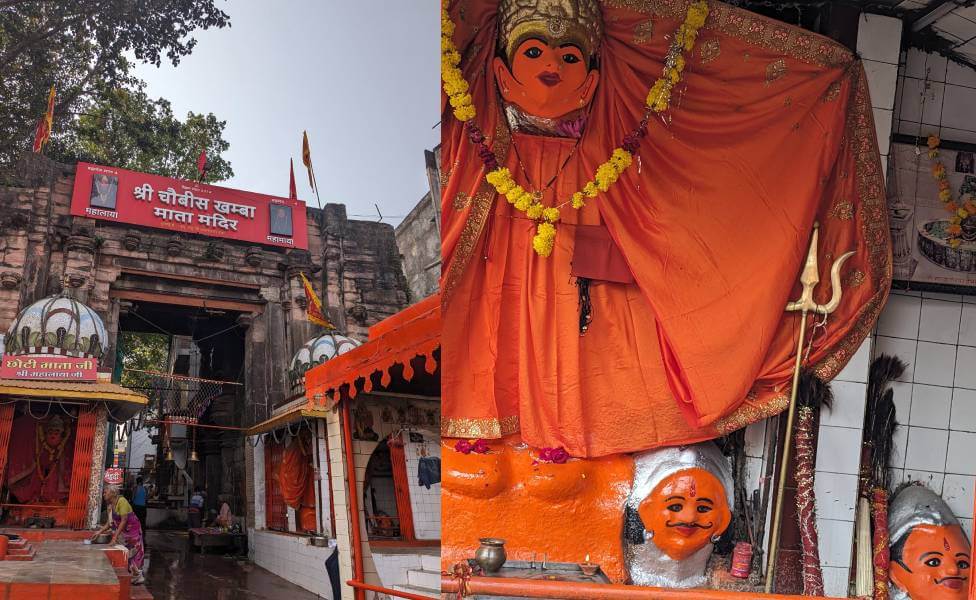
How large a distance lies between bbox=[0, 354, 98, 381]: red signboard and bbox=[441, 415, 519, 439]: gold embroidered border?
116 cm

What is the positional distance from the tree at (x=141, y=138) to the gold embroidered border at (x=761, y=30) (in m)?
1.20

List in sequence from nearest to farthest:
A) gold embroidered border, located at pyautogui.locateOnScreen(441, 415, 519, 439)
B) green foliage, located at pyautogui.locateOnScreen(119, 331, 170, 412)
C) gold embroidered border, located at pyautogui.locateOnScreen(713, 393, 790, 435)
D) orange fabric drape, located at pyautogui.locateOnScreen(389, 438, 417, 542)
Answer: gold embroidered border, located at pyautogui.locateOnScreen(441, 415, 519, 439)
gold embroidered border, located at pyautogui.locateOnScreen(713, 393, 790, 435)
green foliage, located at pyautogui.locateOnScreen(119, 331, 170, 412)
orange fabric drape, located at pyautogui.locateOnScreen(389, 438, 417, 542)

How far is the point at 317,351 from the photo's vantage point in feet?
7.39

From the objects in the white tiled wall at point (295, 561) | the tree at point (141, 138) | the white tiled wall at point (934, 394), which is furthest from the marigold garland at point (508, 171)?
the white tiled wall at point (295, 561)

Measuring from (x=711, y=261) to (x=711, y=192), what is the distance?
8.0 inches

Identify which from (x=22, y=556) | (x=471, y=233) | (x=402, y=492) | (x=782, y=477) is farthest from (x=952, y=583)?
(x=22, y=556)

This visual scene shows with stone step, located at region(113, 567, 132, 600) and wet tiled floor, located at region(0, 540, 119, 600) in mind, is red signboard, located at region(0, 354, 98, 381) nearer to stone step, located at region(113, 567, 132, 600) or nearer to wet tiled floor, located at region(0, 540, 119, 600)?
wet tiled floor, located at region(0, 540, 119, 600)

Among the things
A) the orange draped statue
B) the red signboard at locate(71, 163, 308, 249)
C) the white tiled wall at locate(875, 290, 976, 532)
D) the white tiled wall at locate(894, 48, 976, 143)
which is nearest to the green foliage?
the red signboard at locate(71, 163, 308, 249)

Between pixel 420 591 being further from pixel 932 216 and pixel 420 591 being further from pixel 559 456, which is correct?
pixel 932 216

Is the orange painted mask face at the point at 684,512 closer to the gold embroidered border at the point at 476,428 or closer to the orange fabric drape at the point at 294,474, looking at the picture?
the gold embroidered border at the point at 476,428

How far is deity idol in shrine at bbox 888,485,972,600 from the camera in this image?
99.6 inches

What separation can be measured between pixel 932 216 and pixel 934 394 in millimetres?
576

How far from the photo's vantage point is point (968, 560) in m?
2.54

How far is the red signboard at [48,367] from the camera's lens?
89.9 inches
